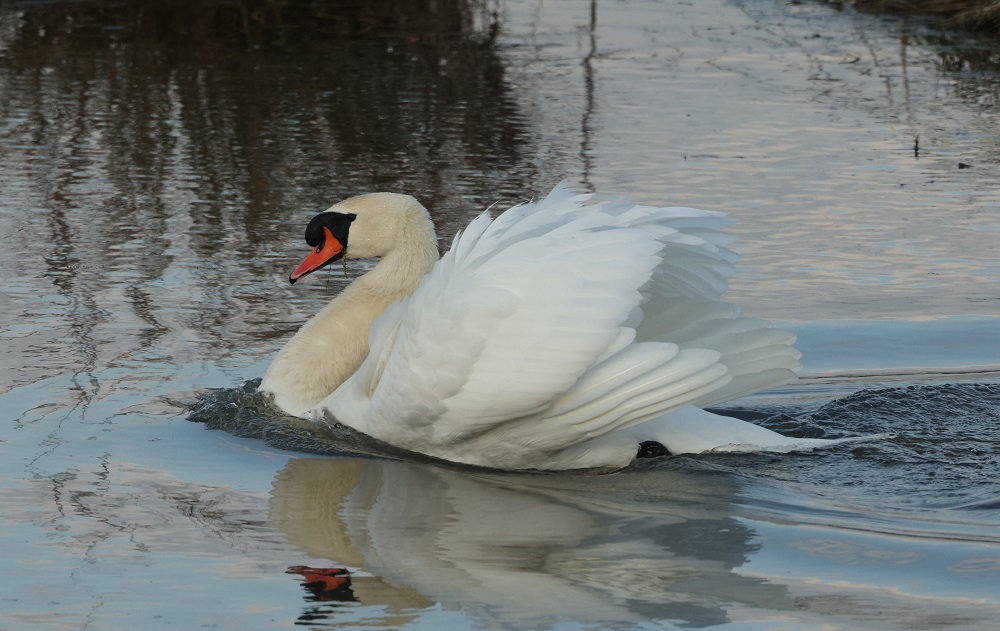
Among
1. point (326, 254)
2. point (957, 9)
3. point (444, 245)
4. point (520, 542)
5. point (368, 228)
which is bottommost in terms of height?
point (444, 245)

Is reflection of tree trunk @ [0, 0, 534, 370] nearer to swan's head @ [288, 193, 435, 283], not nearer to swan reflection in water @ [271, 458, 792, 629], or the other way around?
swan's head @ [288, 193, 435, 283]

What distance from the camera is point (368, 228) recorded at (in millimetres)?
6160

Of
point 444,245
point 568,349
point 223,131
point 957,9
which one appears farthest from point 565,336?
point 957,9

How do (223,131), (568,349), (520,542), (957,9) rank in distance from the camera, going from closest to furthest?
(520,542)
(568,349)
(223,131)
(957,9)

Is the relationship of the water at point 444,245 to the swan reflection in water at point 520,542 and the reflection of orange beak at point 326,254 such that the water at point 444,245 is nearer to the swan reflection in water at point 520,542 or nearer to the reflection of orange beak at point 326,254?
the swan reflection in water at point 520,542

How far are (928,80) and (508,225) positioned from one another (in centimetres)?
811

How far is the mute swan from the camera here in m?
5.01

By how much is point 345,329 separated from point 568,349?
1.45 meters

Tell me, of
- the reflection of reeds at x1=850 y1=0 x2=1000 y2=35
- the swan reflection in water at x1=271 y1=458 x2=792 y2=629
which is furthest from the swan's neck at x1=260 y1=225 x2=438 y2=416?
the reflection of reeds at x1=850 y1=0 x2=1000 y2=35

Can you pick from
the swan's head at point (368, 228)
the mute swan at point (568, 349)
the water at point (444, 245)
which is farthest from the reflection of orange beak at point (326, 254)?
the water at point (444, 245)

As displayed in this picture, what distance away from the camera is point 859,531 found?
4723 millimetres

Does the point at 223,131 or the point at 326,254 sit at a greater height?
the point at 326,254

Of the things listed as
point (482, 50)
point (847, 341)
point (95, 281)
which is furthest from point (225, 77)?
point (847, 341)

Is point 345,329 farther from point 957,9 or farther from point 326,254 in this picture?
point 957,9
